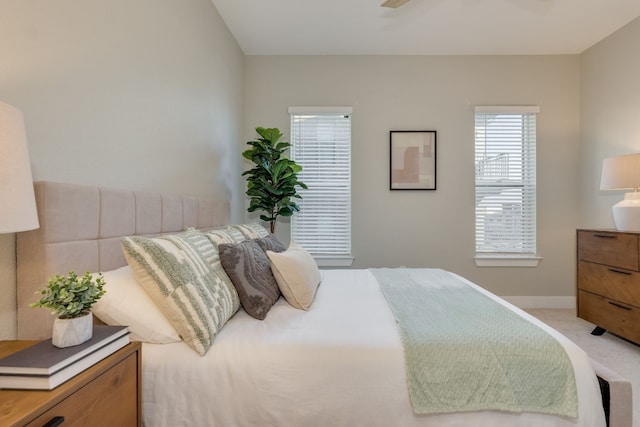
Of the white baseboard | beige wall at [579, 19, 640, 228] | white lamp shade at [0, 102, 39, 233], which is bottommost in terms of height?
the white baseboard

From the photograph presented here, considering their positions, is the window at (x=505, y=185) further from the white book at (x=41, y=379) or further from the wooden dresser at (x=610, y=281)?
the white book at (x=41, y=379)

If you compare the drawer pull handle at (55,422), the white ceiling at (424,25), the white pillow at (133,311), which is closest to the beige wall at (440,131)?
the white ceiling at (424,25)

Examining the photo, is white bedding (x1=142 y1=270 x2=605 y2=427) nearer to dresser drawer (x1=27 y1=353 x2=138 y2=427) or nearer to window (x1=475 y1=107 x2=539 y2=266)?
dresser drawer (x1=27 y1=353 x2=138 y2=427)

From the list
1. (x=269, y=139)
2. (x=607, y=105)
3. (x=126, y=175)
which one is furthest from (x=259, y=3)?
(x=607, y=105)

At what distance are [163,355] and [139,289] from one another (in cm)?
26

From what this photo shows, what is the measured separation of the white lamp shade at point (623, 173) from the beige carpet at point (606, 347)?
51.7 inches

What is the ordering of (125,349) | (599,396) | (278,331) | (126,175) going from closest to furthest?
(125,349) < (599,396) < (278,331) < (126,175)

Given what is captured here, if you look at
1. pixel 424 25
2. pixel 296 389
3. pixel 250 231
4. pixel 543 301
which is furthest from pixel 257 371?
pixel 543 301

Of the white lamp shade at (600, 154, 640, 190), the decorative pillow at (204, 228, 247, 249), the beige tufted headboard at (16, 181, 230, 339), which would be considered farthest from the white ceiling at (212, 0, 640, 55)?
the beige tufted headboard at (16, 181, 230, 339)

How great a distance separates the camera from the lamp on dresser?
8.16ft

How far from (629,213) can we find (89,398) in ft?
11.9

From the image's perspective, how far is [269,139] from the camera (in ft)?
9.77

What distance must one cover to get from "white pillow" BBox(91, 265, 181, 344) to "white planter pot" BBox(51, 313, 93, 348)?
25cm

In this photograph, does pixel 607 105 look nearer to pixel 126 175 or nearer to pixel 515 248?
pixel 515 248
